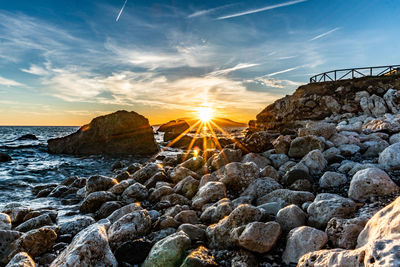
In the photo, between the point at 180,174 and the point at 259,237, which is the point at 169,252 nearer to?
the point at 259,237

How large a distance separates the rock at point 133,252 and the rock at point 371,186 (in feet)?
11.7

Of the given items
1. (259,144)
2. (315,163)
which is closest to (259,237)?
(315,163)

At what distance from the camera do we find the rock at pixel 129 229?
400 centimetres

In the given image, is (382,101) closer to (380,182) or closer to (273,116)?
(273,116)

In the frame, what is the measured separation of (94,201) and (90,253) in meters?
3.68

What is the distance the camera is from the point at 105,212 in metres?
6.05

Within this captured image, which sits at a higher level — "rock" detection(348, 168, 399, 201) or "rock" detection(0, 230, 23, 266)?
"rock" detection(348, 168, 399, 201)

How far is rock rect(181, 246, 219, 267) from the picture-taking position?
299 centimetres

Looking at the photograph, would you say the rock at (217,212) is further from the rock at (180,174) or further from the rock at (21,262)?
the rock at (180,174)

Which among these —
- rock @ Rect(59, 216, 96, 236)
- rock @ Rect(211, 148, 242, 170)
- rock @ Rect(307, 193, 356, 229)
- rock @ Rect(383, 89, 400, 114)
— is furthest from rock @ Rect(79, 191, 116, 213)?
rock @ Rect(383, 89, 400, 114)

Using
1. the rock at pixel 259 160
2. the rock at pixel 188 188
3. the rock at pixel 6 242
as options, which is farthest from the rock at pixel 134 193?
the rock at pixel 259 160

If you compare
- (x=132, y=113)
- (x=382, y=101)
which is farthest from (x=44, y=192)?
(x=382, y=101)

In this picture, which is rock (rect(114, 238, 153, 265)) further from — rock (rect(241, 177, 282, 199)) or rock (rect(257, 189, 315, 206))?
rock (rect(241, 177, 282, 199))

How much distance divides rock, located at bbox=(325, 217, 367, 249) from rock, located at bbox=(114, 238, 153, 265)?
2.58 m
